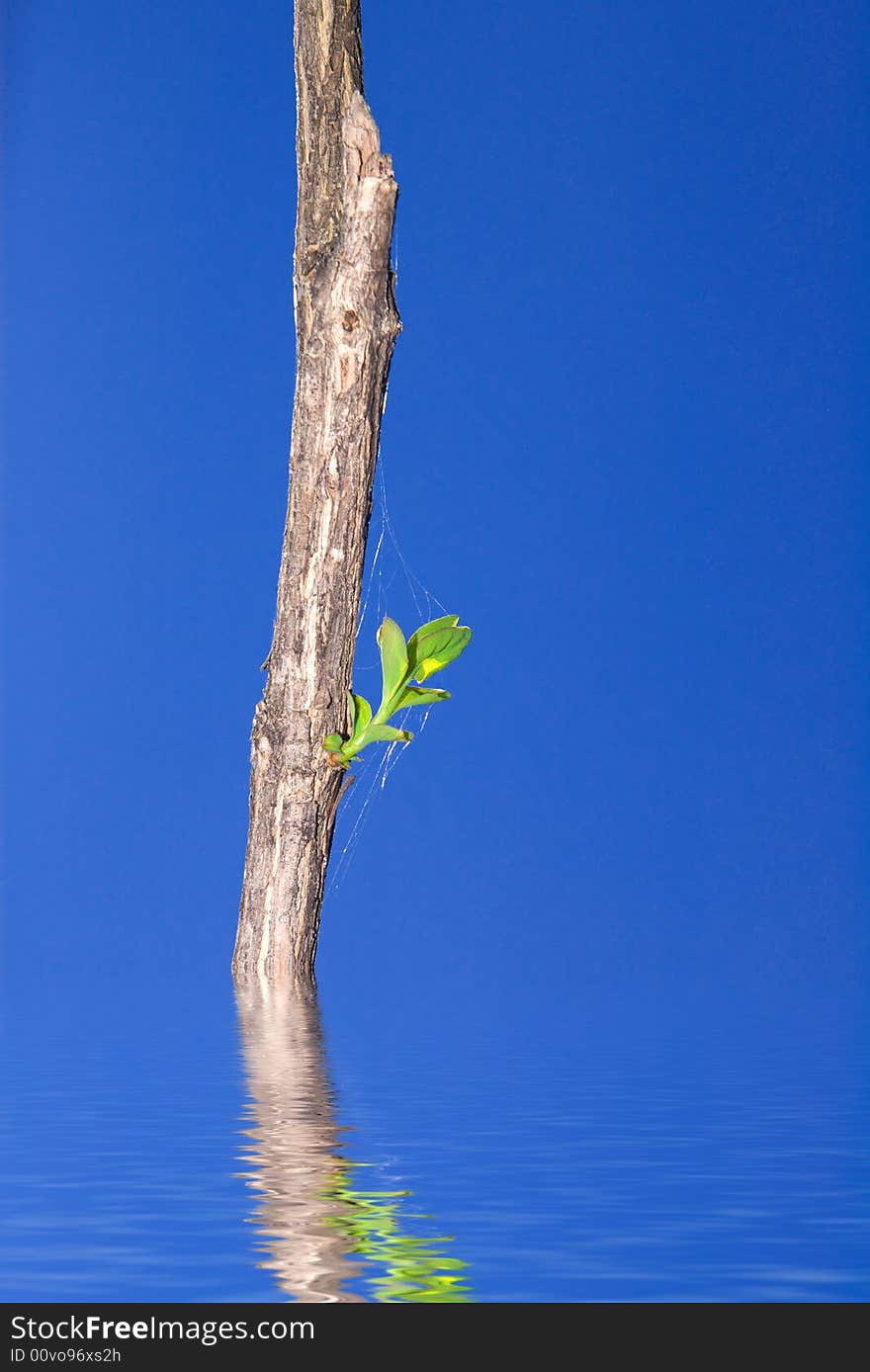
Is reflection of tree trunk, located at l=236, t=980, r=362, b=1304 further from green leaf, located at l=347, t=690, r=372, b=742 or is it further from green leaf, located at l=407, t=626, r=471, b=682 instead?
green leaf, located at l=407, t=626, r=471, b=682

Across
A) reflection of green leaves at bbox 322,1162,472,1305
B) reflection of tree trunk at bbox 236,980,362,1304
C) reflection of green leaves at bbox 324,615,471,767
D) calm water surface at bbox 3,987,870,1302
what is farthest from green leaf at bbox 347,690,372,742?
reflection of green leaves at bbox 322,1162,472,1305

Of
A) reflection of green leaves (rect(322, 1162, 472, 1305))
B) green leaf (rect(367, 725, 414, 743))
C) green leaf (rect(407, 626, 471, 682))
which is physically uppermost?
green leaf (rect(407, 626, 471, 682))

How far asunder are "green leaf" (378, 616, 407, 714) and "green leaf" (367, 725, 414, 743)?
0.23 ft

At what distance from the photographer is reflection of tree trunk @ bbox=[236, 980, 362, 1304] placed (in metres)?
0.96

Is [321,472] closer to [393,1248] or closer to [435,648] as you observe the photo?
[435,648]

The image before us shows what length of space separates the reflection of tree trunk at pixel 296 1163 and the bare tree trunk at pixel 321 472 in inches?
39.1

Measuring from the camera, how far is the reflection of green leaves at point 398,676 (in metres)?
3.59

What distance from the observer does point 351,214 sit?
3535 millimetres

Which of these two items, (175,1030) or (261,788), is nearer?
(175,1030)

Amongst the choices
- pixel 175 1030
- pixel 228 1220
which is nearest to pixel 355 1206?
pixel 228 1220

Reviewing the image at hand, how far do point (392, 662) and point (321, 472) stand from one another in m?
0.45

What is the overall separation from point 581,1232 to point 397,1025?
1.84m

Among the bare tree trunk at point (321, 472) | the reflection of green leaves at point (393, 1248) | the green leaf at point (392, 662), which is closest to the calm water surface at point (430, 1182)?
the reflection of green leaves at point (393, 1248)
